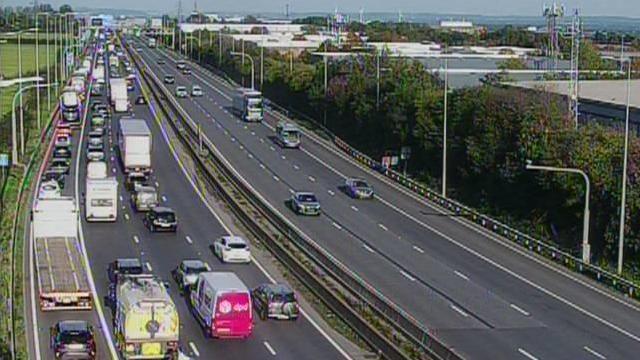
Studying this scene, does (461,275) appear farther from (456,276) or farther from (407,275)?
(407,275)

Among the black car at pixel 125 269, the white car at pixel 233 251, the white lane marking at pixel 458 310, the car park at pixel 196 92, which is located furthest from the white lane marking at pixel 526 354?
the car park at pixel 196 92

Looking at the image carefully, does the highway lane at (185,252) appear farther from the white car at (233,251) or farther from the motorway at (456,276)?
the motorway at (456,276)

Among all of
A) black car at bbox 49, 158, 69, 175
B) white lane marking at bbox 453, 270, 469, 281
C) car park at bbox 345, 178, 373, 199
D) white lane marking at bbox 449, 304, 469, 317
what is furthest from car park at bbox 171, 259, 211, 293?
black car at bbox 49, 158, 69, 175

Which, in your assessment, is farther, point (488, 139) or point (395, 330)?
point (488, 139)

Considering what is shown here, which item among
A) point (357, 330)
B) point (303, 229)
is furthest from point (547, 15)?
point (357, 330)

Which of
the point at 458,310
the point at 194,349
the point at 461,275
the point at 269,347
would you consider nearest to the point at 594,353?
the point at 458,310

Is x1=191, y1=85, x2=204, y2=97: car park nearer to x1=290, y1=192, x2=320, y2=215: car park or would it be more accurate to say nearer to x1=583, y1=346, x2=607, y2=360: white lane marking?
x1=290, y1=192, x2=320, y2=215: car park

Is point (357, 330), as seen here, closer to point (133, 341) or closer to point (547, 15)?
point (133, 341)
